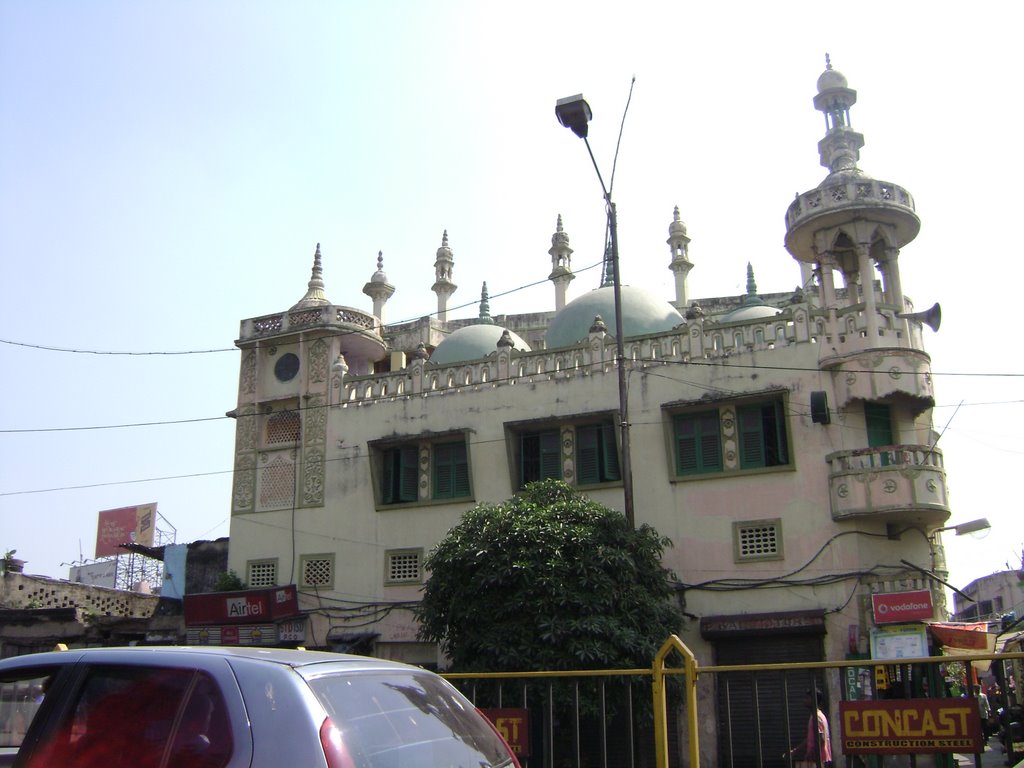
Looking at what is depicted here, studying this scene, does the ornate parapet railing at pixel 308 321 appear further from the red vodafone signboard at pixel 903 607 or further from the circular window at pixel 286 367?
the red vodafone signboard at pixel 903 607

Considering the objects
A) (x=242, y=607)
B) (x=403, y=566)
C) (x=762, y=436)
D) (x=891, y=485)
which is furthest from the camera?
(x=242, y=607)

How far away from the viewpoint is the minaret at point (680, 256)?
31.8 meters

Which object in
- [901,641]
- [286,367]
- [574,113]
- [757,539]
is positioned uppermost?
[574,113]

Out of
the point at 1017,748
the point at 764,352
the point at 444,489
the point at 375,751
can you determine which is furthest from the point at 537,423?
the point at 375,751

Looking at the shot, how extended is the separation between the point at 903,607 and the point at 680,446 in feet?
16.3

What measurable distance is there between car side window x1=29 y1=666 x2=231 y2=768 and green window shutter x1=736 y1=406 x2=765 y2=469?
1540 centimetres

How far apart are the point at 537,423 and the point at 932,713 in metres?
14.1

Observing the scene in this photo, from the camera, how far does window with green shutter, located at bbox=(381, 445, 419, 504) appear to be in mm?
21328

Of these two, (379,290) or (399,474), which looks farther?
(379,290)

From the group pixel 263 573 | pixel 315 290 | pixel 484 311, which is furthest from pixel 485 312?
pixel 263 573

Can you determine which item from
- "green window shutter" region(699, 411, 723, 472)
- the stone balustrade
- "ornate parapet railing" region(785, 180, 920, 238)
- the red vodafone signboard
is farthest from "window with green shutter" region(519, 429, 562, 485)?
"ornate parapet railing" region(785, 180, 920, 238)

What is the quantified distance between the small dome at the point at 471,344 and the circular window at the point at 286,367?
11.7 feet

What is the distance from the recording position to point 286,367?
23.6m

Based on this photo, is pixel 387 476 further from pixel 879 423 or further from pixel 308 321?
pixel 879 423
